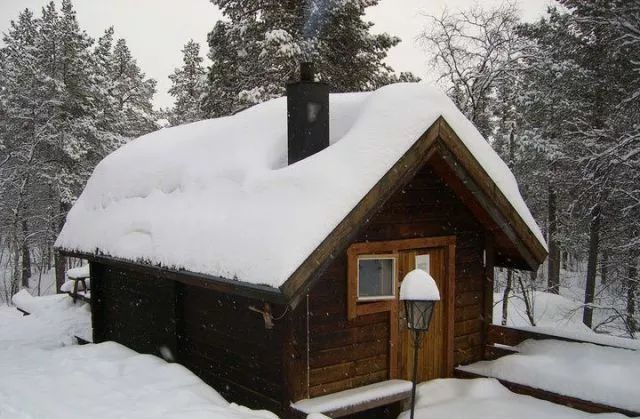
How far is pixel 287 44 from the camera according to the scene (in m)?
15.3

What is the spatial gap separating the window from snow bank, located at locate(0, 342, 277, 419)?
215 cm

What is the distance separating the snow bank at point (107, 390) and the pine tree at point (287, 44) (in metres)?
10.3

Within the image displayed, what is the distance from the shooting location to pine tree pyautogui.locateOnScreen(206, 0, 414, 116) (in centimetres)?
1622

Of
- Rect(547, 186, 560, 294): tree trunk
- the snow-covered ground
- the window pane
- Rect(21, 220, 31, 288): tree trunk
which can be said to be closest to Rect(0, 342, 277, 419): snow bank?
the snow-covered ground

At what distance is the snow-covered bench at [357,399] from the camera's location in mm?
6094

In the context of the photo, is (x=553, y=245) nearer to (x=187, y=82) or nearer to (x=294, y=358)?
(x=187, y=82)

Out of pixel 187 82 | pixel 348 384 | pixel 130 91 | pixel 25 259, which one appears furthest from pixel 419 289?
pixel 130 91

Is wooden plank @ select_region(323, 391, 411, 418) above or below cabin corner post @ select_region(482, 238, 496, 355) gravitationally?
below

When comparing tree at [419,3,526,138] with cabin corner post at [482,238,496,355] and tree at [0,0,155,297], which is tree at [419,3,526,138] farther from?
tree at [0,0,155,297]

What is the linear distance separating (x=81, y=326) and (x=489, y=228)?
457 inches

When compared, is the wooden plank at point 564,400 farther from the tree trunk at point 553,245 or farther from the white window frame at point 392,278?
the tree trunk at point 553,245

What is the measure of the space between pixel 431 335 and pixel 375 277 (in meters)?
1.54

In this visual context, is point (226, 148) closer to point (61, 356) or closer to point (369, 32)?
point (61, 356)

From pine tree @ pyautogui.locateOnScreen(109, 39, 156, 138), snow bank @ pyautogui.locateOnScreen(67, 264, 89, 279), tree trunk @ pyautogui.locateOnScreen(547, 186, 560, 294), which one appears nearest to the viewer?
snow bank @ pyautogui.locateOnScreen(67, 264, 89, 279)
